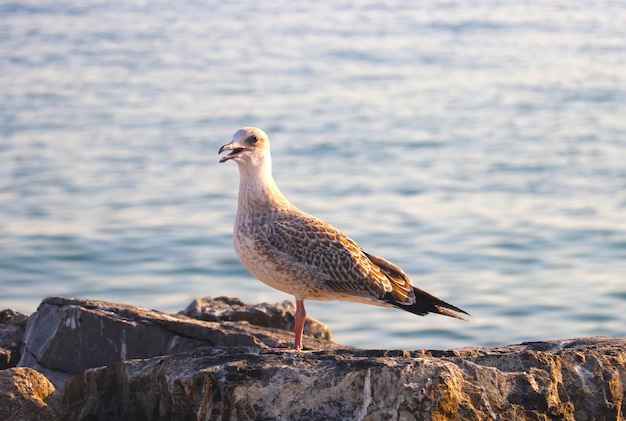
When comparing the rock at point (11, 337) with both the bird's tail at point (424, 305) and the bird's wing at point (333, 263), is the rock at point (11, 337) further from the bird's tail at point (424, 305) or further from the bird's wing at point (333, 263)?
the bird's tail at point (424, 305)

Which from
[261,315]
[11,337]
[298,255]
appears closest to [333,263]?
[298,255]

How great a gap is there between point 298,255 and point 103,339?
1172mm

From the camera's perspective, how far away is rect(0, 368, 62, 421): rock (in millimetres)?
5348

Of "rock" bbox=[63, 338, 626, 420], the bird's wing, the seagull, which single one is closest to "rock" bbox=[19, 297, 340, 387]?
the seagull

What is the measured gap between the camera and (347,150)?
62.2ft

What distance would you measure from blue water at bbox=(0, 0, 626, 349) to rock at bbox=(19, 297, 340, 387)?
456 centimetres

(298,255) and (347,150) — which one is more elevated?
(347,150)

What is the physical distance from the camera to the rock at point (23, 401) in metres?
5.35

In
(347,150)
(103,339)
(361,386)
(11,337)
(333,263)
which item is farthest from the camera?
(347,150)

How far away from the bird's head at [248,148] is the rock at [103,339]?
998mm

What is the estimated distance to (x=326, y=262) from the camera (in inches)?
280

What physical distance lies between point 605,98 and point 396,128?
13.5 feet

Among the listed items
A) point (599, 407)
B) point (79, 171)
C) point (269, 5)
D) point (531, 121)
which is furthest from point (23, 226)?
point (269, 5)

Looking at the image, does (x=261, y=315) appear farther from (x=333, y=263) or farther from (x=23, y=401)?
(x=23, y=401)
